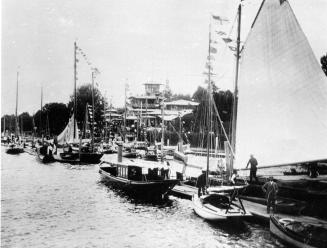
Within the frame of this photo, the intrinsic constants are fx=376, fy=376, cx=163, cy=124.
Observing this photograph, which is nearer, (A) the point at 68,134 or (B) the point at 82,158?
(B) the point at 82,158

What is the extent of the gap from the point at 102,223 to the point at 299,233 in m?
14.5

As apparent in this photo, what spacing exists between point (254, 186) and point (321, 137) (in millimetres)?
8481

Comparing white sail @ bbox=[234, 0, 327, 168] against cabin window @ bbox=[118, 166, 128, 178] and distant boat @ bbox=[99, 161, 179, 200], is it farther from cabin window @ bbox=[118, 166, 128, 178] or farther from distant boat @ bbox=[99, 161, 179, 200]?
cabin window @ bbox=[118, 166, 128, 178]

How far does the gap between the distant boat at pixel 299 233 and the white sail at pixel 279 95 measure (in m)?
4.10

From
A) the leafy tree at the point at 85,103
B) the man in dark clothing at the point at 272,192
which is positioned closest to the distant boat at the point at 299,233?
the man in dark clothing at the point at 272,192

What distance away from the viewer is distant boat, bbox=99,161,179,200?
1373 inches

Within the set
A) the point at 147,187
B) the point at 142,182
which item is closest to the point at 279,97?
the point at 147,187

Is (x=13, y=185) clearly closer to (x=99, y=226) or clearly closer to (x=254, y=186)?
(x=99, y=226)

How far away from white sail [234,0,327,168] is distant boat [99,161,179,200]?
11.8 meters

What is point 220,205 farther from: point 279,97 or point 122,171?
point 122,171

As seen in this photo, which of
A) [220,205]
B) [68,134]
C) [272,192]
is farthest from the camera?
[68,134]

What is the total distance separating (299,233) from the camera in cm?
1823

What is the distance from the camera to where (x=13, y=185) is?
44.2 metres

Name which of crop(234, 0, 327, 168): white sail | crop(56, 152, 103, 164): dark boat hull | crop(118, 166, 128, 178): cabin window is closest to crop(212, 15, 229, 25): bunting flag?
crop(234, 0, 327, 168): white sail
